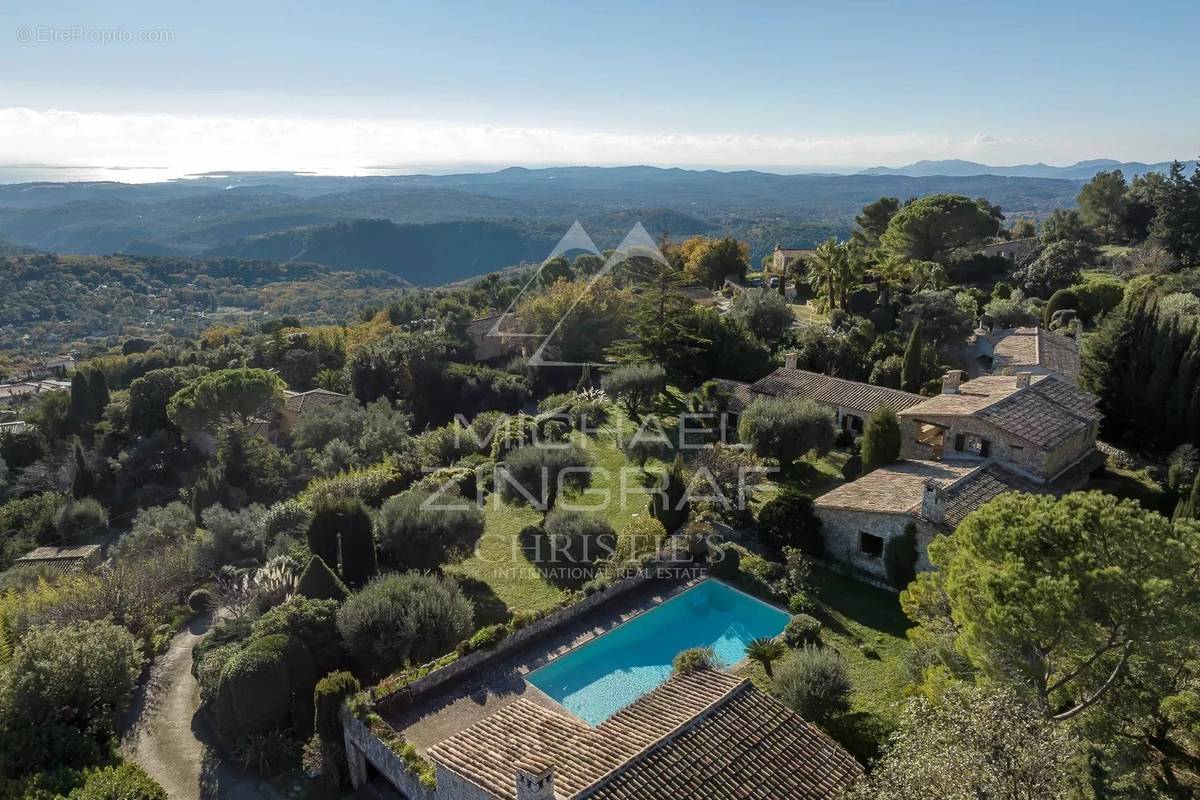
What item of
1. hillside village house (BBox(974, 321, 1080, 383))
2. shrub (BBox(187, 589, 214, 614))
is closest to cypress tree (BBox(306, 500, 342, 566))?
shrub (BBox(187, 589, 214, 614))

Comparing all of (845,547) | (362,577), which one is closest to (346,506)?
(362,577)

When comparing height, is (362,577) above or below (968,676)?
below

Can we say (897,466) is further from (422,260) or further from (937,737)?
(422,260)

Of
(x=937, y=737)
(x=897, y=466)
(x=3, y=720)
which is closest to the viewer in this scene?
(x=937, y=737)

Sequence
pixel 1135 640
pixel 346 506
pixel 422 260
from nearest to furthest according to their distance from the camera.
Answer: pixel 1135 640 < pixel 346 506 < pixel 422 260

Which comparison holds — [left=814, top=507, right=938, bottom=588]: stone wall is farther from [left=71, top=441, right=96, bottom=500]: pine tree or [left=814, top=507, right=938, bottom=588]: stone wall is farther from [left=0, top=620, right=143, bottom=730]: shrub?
[left=71, top=441, right=96, bottom=500]: pine tree

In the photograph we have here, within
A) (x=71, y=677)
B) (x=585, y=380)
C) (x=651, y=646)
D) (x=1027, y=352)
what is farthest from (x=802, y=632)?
(x=585, y=380)

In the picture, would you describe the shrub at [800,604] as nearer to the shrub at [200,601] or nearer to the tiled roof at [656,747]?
the tiled roof at [656,747]
